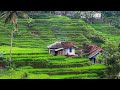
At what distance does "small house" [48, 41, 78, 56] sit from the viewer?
29.7ft

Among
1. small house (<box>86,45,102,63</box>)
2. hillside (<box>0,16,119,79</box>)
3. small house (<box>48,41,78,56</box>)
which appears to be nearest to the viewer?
small house (<box>48,41,78,56</box>)

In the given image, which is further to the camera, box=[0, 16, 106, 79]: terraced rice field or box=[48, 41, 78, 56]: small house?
box=[0, 16, 106, 79]: terraced rice field

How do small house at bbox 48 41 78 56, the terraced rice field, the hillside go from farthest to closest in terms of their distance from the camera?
the hillside
the terraced rice field
small house at bbox 48 41 78 56

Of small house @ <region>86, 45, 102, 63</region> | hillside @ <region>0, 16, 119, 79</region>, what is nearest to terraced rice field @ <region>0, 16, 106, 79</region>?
hillside @ <region>0, 16, 119, 79</region>

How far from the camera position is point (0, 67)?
31.0 feet

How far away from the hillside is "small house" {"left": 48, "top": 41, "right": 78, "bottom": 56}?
0.20 m

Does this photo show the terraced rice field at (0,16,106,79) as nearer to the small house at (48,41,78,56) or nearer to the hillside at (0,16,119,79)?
the hillside at (0,16,119,79)

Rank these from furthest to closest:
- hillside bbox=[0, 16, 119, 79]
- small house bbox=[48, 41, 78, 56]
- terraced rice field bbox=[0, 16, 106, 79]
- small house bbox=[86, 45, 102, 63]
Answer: hillside bbox=[0, 16, 119, 79]
terraced rice field bbox=[0, 16, 106, 79]
small house bbox=[86, 45, 102, 63]
small house bbox=[48, 41, 78, 56]

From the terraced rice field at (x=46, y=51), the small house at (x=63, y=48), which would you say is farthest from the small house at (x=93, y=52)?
the small house at (x=63, y=48)

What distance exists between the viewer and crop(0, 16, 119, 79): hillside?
33.3ft

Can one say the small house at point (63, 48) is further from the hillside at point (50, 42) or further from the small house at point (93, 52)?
the small house at point (93, 52)

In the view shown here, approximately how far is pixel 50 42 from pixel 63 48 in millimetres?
2157
